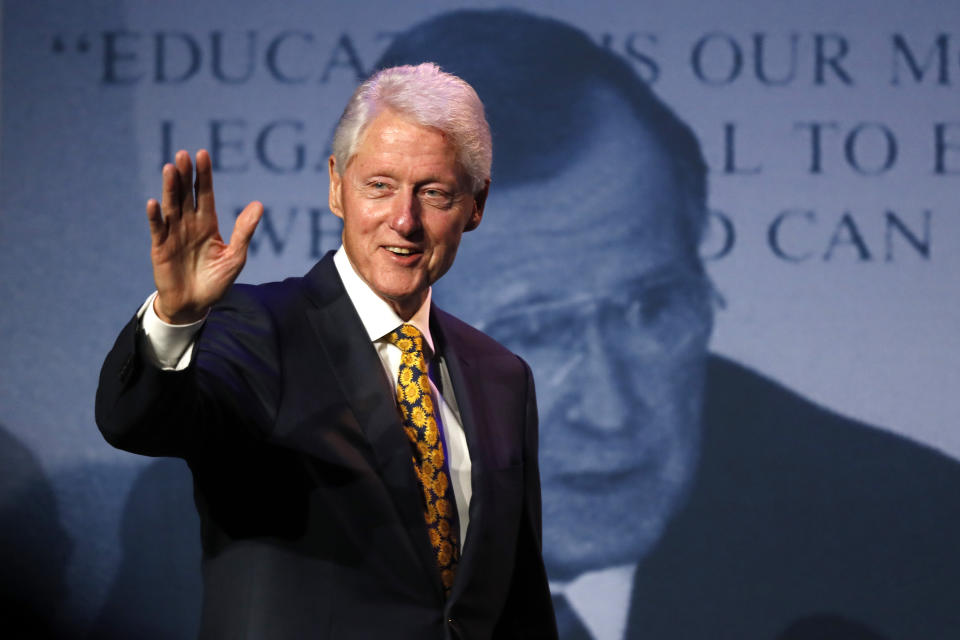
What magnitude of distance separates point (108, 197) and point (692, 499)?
2078 mm

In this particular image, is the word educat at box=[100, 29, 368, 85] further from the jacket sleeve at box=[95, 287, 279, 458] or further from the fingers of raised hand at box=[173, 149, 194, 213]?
the fingers of raised hand at box=[173, 149, 194, 213]

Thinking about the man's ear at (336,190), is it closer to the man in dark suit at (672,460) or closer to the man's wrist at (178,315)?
the man's wrist at (178,315)

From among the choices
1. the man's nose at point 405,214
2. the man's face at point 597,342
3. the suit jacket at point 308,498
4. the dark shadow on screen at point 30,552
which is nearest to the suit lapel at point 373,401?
the suit jacket at point 308,498

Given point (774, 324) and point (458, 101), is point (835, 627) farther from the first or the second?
point (458, 101)

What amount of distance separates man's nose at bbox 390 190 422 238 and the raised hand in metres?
0.38

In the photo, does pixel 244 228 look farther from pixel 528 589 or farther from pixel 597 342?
pixel 597 342

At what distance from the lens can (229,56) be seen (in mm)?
3576

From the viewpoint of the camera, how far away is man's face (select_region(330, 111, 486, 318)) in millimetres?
1581

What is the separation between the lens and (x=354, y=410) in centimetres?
147

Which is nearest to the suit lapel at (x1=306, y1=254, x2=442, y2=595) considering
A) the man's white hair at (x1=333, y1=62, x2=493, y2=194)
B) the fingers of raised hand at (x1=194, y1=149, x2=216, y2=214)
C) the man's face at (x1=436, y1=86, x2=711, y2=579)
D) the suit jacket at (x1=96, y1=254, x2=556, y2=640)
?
the suit jacket at (x1=96, y1=254, x2=556, y2=640)

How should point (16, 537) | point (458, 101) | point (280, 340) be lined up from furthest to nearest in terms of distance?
point (16, 537) < point (458, 101) < point (280, 340)

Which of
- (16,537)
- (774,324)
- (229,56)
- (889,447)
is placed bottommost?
(16,537)

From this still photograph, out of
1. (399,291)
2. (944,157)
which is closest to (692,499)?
(944,157)

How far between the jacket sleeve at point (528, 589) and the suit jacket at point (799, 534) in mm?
1841
